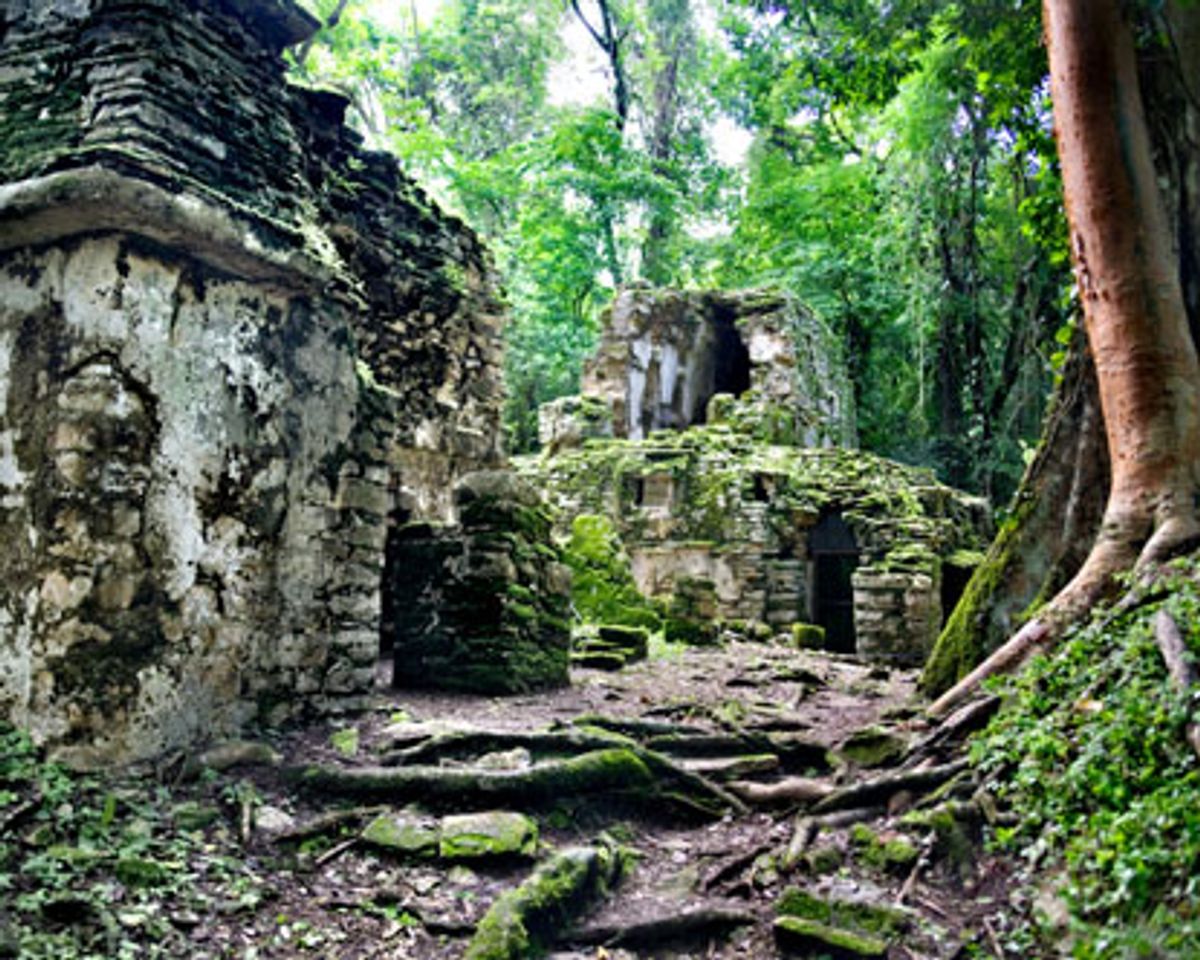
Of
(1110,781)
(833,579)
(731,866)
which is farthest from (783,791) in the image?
(833,579)

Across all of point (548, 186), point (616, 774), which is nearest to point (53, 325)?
point (616, 774)

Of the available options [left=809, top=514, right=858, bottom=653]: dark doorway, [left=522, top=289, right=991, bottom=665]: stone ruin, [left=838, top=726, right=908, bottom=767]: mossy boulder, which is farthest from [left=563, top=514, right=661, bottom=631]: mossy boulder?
[left=838, top=726, right=908, bottom=767]: mossy boulder

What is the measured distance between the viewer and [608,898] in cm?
399

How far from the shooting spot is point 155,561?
14.9 ft

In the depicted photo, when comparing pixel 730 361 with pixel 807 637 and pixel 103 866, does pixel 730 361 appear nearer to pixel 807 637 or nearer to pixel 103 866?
pixel 807 637

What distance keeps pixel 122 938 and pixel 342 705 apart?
2668 millimetres

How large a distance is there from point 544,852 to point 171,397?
3.04 m

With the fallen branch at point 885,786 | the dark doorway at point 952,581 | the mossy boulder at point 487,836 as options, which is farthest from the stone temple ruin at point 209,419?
the dark doorway at point 952,581

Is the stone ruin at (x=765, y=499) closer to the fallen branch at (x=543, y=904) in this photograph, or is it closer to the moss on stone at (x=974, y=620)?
the moss on stone at (x=974, y=620)

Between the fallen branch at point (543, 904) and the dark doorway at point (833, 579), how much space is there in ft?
42.1

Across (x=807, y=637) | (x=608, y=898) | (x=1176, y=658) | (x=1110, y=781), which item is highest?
(x=1176, y=658)

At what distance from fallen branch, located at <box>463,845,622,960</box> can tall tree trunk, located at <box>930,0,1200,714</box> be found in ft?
7.24

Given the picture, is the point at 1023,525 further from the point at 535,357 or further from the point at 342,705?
the point at 535,357

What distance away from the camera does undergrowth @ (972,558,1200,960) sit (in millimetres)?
2564
